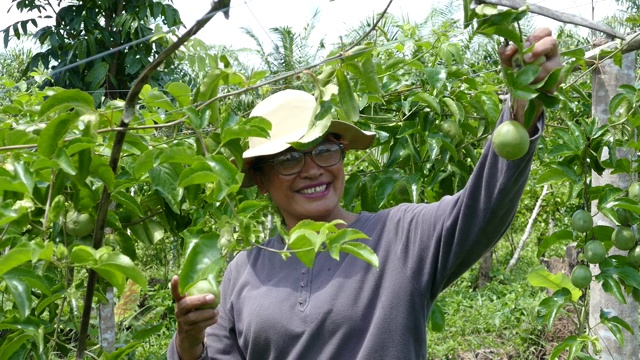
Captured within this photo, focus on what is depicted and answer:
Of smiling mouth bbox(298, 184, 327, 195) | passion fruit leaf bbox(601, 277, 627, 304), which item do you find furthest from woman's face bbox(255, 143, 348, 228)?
passion fruit leaf bbox(601, 277, 627, 304)

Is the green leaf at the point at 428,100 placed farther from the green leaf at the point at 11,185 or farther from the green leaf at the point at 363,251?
the green leaf at the point at 11,185

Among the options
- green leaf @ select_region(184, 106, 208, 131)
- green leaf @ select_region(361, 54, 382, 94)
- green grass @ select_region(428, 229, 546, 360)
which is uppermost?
green leaf @ select_region(361, 54, 382, 94)

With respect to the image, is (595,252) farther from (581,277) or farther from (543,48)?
(543,48)

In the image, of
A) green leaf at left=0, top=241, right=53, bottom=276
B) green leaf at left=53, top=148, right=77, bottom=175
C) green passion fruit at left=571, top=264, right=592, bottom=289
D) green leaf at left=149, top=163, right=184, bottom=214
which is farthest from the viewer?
green passion fruit at left=571, top=264, right=592, bottom=289

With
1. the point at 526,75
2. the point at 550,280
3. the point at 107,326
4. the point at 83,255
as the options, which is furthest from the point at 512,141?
the point at 107,326

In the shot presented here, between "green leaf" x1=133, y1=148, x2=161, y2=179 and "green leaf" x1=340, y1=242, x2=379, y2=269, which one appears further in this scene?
"green leaf" x1=133, y1=148, x2=161, y2=179

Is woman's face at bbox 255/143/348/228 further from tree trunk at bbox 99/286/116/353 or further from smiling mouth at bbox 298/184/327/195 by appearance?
tree trunk at bbox 99/286/116/353

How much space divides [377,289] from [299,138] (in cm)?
34

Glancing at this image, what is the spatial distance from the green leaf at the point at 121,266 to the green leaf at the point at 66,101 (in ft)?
0.78

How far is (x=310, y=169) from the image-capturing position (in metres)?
1.68

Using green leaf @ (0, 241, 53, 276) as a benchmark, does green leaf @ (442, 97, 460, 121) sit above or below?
above

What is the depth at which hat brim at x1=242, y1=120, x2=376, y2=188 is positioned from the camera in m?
1.67

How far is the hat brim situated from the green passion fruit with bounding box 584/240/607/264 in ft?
1.94

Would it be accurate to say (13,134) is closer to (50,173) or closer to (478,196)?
(50,173)
